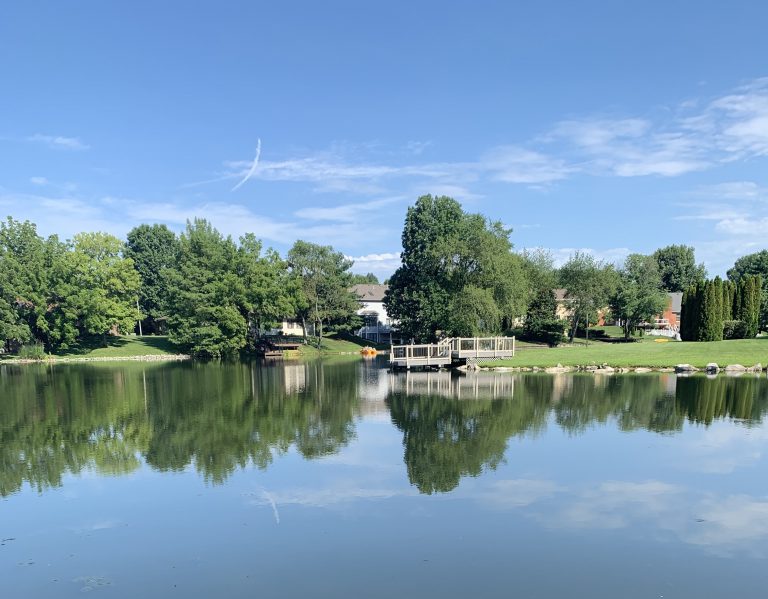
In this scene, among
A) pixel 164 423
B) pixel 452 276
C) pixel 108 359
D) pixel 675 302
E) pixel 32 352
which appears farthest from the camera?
pixel 675 302

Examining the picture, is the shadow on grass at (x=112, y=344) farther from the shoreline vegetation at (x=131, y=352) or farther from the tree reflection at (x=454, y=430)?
the tree reflection at (x=454, y=430)

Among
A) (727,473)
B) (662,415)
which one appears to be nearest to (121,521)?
(727,473)

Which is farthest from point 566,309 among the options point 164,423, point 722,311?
point 164,423

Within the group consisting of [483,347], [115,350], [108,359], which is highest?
[483,347]

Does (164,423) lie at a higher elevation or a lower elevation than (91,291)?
lower

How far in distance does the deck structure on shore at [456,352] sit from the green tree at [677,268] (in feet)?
259

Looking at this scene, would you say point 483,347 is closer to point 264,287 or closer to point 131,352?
point 264,287

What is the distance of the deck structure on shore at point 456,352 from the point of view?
48438 millimetres

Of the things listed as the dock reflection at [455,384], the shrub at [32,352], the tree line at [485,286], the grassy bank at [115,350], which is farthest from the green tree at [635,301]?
the shrub at [32,352]

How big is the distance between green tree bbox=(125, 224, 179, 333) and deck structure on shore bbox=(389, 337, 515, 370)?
51159mm

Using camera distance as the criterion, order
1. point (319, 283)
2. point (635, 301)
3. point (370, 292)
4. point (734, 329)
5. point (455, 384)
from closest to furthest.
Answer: point (455, 384), point (734, 329), point (635, 301), point (319, 283), point (370, 292)

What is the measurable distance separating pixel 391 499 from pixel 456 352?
35.1m

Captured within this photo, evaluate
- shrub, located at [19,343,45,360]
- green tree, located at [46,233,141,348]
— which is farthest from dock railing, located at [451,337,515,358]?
shrub, located at [19,343,45,360]

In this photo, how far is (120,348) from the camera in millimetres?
73500
